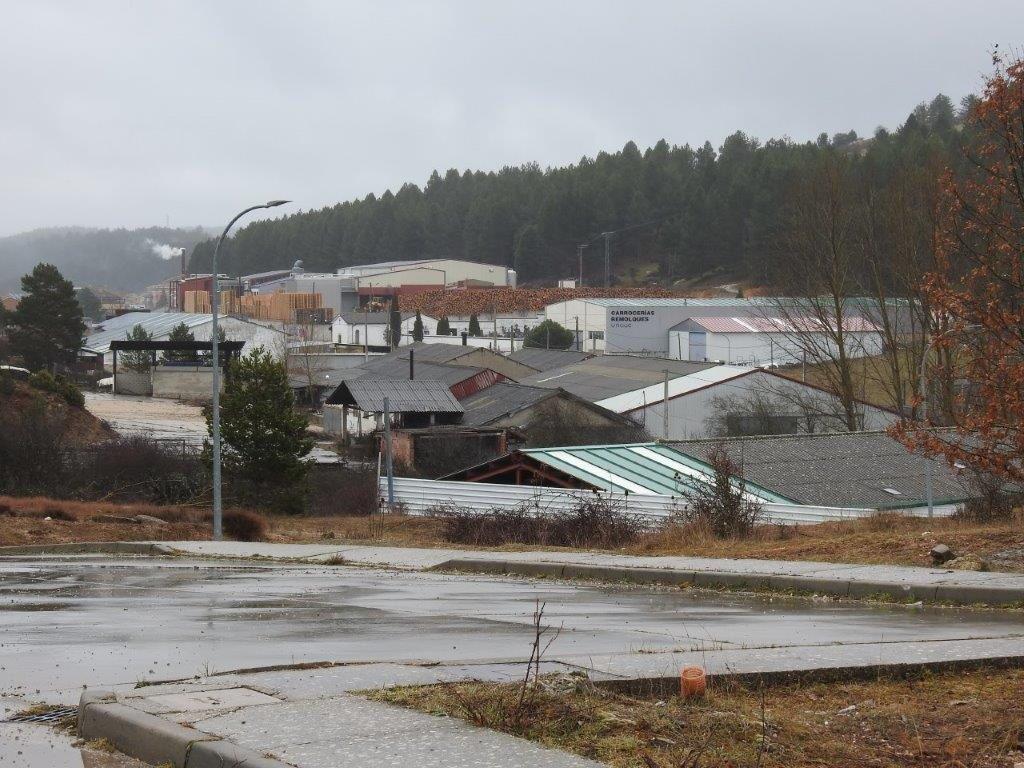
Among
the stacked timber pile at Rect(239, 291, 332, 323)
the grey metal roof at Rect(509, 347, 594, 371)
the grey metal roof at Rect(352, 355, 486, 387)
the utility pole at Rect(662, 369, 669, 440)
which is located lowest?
the utility pole at Rect(662, 369, 669, 440)

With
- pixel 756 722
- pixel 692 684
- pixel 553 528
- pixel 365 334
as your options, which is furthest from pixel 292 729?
pixel 365 334

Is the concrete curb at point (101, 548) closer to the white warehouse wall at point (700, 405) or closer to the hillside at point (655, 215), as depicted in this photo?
the white warehouse wall at point (700, 405)

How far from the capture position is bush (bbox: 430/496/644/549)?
73.5 feet

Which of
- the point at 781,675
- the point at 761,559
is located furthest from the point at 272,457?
the point at 781,675

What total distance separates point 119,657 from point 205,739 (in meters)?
3.48

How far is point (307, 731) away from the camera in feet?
19.5

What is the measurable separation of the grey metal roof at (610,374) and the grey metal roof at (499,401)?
3.14 metres

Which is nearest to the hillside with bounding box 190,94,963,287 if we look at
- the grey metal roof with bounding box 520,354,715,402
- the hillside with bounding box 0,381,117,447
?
the grey metal roof with bounding box 520,354,715,402

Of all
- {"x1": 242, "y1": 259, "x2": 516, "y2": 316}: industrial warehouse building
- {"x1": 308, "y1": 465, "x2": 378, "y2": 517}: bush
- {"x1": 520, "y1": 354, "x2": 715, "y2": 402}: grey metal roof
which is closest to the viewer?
{"x1": 308, "y1": 465, "x2": 378, "y2": 517}: bush

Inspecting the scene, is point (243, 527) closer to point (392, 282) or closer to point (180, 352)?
point (180, 352)

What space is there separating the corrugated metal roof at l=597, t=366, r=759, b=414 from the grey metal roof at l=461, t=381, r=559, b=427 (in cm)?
379

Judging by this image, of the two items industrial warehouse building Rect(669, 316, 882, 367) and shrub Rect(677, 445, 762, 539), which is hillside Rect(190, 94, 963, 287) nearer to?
industrial warehouse building Rect(669, 316, 882, 367)

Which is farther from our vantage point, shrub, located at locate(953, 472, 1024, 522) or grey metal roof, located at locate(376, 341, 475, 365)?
grey metal roof, located at locate(376, 341, 475, 365)

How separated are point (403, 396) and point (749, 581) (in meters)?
48.5
